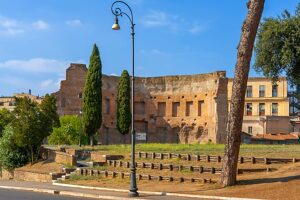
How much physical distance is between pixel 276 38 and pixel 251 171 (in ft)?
52.9

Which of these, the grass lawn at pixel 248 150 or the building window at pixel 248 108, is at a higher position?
the building window at pixel 248 108

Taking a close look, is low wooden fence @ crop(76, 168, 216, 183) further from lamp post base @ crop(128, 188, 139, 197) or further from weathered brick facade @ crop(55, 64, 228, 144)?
weathered brick facade @ crop(55, 64, 228, 144)

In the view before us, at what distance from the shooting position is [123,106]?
55562 millimetres

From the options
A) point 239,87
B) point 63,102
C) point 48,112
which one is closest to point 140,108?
point 63,102

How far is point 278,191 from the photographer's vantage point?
729 inches

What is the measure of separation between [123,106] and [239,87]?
3550 cm

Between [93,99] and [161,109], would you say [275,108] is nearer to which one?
[161,109]

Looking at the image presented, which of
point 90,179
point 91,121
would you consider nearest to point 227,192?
point 90,179

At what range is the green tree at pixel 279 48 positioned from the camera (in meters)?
35.9

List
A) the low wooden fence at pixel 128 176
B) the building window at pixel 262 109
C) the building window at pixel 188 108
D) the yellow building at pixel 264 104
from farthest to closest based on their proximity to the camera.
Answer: the building window at pixel 262 109
the yellow building at pixel 264 104
the building window at pixel 188 108
the low wooden fence at pixel 128 176

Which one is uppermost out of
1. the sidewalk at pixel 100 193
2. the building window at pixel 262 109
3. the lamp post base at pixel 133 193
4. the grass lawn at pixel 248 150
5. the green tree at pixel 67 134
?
the building window at pixel 262 109

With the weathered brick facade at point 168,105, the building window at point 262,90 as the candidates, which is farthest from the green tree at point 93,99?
the building window at point 262,90

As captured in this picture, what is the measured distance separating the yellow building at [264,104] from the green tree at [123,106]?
26.5 meters

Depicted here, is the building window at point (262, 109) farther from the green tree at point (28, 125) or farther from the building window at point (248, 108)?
the green tree at point (28, 125)
